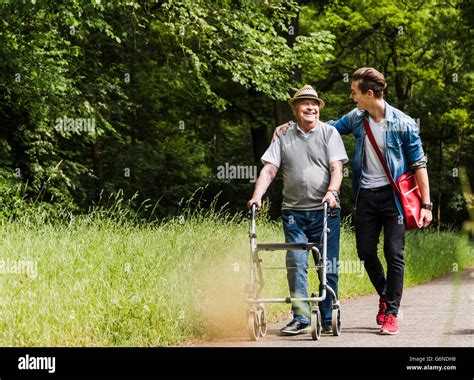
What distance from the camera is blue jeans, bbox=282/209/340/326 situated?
7.61 metres

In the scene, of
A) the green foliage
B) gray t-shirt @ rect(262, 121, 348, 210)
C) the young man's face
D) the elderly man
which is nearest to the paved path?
the elderly man

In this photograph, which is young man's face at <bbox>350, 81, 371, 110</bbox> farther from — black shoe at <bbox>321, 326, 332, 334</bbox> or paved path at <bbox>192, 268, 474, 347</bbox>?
black shoe at <bbox>321, 326, 332, 334</bbox>

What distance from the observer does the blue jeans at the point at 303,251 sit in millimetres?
7607

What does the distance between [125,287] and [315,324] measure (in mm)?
1572

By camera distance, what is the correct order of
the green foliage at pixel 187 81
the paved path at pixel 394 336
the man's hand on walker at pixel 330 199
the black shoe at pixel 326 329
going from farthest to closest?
the green foliage at pixel 187 81 < the black shoe at pixel 326 329 < the man's hand on walker at pixel 330 199 < the paved path at pixel 394 336

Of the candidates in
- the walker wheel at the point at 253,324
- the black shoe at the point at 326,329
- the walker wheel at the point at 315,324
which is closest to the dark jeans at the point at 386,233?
the black shoe at the point at 326,329

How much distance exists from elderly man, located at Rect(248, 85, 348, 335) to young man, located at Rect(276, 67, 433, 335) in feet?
0.62

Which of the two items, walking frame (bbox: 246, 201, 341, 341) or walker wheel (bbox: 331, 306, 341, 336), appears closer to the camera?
walking frame (bbox: 246, 201, 341, 341)

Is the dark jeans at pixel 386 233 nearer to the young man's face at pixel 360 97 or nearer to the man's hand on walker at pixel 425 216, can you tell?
the man's hand on walker at pixel 425 216

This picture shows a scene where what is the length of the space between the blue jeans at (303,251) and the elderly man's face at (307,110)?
2.64ft

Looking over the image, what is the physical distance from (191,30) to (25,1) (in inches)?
242

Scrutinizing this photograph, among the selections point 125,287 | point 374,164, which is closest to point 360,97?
point 374,164

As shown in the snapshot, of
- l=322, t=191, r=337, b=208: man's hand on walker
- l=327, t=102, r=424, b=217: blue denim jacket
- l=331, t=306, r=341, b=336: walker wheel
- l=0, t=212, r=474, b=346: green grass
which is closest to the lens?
l=0, t=212, r=474, b=346: green grass

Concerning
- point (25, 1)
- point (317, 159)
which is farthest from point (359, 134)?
point (25, 1)
